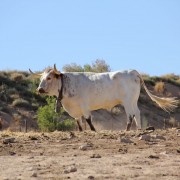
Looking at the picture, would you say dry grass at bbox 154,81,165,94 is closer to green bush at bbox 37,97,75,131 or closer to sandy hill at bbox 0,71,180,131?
sandy hill at bbox 0,71,180,131

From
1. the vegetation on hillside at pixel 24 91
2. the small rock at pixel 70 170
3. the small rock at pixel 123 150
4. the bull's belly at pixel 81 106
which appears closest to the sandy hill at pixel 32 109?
the vegetation on hillside at pixel 24 91

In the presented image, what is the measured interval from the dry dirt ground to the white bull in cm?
316

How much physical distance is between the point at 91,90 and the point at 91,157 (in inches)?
298

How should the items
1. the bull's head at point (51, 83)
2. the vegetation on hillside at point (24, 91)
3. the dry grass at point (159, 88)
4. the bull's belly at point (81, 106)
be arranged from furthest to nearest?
the dry grass at point (159, 88) → the vegetation on hillside at point (24, 91) → the bull's head at point (51, 83) → the bull's belly at point (81, 106)

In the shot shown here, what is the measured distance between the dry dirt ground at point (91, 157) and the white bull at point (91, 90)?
316 cm

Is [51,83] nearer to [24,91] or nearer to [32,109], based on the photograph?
[32,109]

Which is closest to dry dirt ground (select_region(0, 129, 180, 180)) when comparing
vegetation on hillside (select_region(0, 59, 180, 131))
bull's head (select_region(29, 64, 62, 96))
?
bull's head (select_region(29, 64, 62, 96))

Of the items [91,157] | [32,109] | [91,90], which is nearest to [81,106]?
[91,90]

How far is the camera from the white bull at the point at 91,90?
1812 centimetres

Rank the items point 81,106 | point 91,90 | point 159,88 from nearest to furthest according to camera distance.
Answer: point 81,106
point 91,90
point 159,88

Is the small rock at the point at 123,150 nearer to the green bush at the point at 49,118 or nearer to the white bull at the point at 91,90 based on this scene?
the white bull at the point at 91,90

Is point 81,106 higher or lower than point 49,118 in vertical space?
higher

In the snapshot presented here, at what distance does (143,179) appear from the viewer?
8492 mm

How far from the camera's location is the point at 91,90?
59.7 ft
